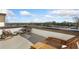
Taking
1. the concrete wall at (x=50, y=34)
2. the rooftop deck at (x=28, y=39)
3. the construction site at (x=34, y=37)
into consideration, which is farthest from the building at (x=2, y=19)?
the concrete wall at (x=50, y=34)

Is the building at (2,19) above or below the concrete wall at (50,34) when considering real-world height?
above

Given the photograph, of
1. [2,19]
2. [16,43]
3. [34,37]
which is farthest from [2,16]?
[34,37]

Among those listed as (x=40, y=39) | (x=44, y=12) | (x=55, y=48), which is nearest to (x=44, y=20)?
(x=44, y=12)

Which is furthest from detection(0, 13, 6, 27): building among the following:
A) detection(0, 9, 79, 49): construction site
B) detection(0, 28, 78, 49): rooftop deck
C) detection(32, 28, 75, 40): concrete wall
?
detection(32, 28, 75, 40): concrete wall

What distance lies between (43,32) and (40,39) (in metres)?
0.12

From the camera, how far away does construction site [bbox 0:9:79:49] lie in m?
2.58

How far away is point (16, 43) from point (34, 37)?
0.98ft

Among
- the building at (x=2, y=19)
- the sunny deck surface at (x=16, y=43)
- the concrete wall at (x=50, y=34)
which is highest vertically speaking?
the building at (x=2, y=19)

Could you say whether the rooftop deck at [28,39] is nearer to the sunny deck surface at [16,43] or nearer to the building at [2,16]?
A: the sunny deck surface at [16,43]

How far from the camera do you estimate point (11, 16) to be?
2605mm

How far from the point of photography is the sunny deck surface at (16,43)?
8.47 ft

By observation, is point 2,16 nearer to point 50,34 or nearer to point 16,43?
point 16,43

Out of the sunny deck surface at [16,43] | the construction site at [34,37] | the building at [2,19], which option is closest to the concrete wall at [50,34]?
the construction site at [34,37]

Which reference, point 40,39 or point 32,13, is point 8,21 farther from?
point 40,39
